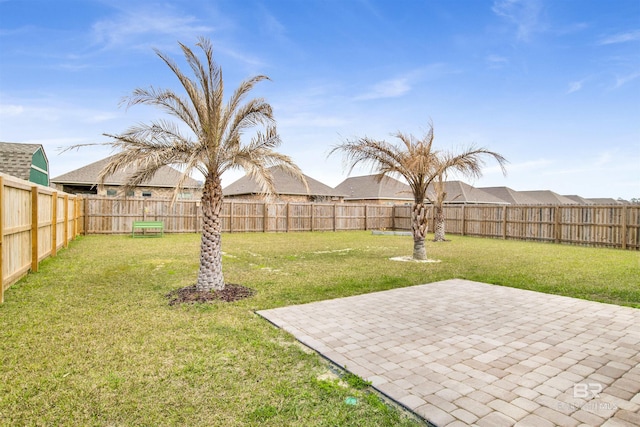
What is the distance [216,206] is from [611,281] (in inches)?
322

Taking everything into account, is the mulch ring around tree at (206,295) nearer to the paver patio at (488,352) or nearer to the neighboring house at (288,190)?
the paver patio at (488,352)

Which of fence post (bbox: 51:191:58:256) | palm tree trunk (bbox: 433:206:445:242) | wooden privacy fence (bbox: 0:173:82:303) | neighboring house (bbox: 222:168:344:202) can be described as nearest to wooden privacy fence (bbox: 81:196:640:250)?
palm tree trunk (bbox: 433:206:445:242)

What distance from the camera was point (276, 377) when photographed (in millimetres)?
2938

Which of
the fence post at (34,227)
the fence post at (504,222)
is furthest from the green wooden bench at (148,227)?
the fence post at (504,222)

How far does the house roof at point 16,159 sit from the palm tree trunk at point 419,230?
15.6 meters

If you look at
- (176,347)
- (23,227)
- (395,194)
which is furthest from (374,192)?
(176,347)

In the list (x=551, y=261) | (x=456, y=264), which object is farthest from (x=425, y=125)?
(x=551, y=261)

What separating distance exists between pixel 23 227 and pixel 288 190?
73.1ft

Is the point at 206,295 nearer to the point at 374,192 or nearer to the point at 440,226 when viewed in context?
the point at 440,226

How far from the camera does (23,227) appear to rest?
6.67m

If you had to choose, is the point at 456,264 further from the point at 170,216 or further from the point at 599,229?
the point at 170,216

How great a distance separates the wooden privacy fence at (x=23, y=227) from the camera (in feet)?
18.4

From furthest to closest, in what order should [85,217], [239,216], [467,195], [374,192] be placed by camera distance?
1. [374,192]
2. [467,195]
3. [239,216]
4. [85,217]

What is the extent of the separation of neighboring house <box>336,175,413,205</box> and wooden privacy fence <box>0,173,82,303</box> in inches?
1022
